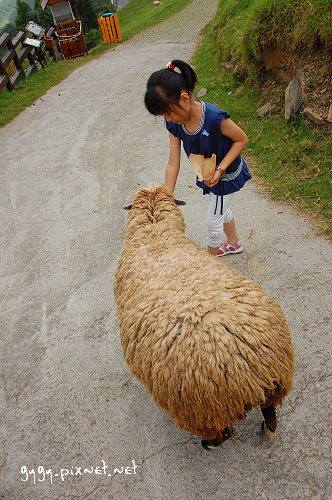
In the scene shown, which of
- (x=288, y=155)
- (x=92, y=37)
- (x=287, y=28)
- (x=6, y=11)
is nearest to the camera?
(x=288, y=155)

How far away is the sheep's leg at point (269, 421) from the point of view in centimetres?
185

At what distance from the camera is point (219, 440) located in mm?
1891

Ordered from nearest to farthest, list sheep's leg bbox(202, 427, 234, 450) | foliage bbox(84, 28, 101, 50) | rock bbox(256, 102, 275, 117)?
sheep's leg bbox(202, 427, 234, 450)
rock bbox(256, 102, 275, 117)
foliage bbox(84, 28, 101, 50)

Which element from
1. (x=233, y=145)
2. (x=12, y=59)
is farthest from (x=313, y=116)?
(x=12, y=59)

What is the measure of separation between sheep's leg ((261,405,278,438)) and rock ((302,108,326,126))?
404cm

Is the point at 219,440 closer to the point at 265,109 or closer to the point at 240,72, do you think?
the point at 265,109

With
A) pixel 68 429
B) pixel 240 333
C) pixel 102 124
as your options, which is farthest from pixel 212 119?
pixel 102 124

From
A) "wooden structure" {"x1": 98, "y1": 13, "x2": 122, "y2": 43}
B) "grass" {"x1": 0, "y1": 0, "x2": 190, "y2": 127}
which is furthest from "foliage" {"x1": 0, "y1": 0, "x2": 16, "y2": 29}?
"grass" {"x1": 0, "y1": 0, "x2": 190, "y2": 127}

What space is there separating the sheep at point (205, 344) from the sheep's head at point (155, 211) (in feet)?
1.80

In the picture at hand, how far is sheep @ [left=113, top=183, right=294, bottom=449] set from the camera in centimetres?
150

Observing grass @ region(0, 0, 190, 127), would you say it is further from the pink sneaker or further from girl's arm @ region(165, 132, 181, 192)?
the pink sneaker

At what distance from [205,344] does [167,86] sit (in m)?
1.76

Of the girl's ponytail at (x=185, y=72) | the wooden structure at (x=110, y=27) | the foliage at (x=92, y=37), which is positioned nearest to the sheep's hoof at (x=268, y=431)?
the girl's ponytail at (x=185, y=72)

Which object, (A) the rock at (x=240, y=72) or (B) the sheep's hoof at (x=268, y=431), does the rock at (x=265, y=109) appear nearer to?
(A) the rock at (x=240, y=72)
